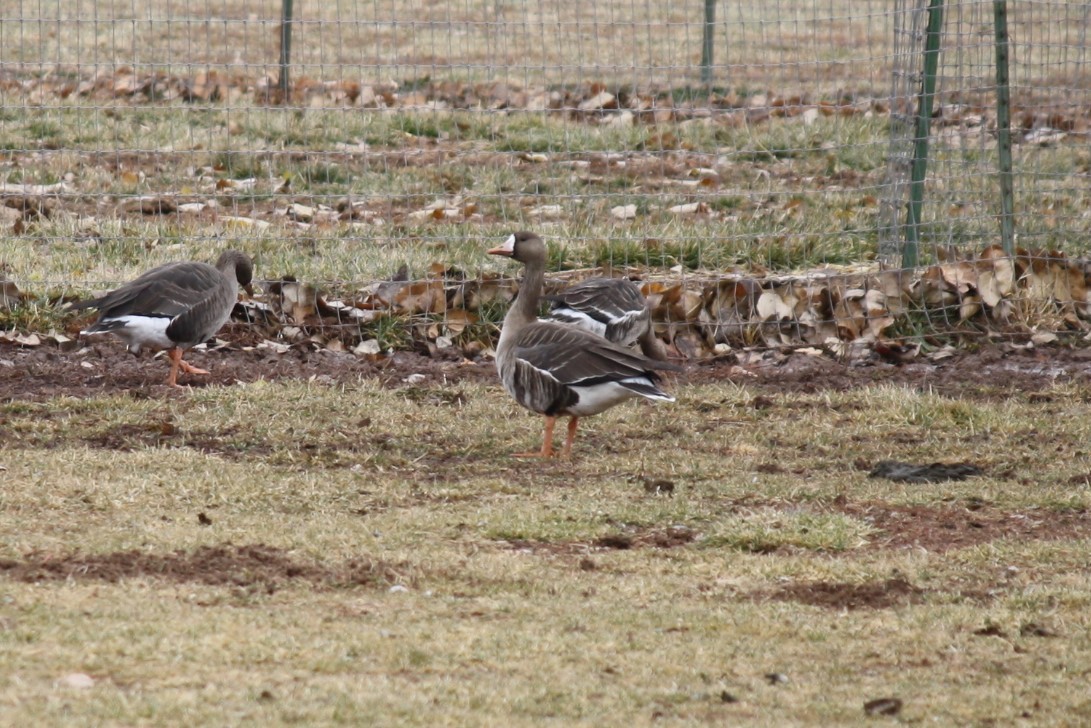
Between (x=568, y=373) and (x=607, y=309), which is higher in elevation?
(x=607, y=309)

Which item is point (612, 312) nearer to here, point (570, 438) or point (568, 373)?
point (570, 438)

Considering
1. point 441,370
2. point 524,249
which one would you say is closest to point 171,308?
point 441,370

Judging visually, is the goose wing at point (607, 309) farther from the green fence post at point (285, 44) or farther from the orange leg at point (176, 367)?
the green fence post at point (285, 44)

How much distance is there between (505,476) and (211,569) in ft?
7.39

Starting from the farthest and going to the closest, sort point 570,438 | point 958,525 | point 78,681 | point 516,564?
point 570,438 < point 958,525 < point 516,564 < point 78,681

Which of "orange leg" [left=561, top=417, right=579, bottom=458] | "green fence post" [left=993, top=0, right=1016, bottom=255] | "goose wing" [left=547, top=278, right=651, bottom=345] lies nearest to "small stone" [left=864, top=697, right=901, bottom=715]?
"orange leg" [left=561, top=417, right=579, bottom=458]

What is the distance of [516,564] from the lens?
234 inches

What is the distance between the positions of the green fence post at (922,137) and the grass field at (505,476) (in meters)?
0.23

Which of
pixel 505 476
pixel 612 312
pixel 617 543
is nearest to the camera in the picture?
pixel 617 543

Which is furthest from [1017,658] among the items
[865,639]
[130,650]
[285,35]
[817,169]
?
[285,35]

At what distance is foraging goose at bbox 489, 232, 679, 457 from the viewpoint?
26.0 feet

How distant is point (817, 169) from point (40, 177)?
7.05 metres

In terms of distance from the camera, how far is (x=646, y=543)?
643cm

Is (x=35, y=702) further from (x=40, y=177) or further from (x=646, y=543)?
(x=40, y=177)
